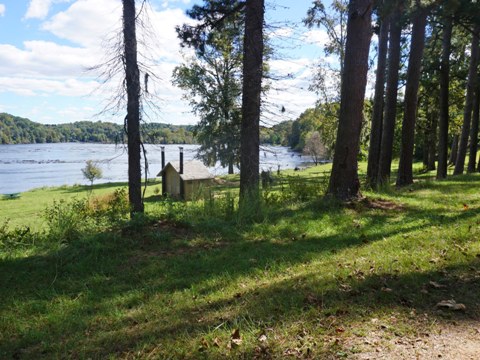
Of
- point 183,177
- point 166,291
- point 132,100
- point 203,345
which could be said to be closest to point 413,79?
point 132,100

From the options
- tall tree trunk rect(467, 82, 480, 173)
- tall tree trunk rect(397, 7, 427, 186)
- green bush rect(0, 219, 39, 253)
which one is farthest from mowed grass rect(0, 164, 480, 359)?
tall tree trunk rect(467, 82, 480, 173)

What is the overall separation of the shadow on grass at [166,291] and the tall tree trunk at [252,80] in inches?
124

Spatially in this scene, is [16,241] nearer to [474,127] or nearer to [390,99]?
[390,99]

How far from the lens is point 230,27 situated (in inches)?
426

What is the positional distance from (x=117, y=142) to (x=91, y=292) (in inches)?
207

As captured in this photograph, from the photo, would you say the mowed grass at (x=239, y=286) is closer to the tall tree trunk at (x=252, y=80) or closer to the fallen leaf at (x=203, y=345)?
the fallen leaf at (x=203, y=345)

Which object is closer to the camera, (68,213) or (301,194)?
(68,213)

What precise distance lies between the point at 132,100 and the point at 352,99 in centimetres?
479

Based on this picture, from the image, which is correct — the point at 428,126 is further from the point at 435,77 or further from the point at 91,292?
the point at 91,292

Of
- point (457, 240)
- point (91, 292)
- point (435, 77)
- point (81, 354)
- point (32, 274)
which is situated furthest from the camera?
point (435, 77)

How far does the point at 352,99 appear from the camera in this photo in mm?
7570

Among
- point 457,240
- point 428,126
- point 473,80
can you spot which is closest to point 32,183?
point 428,126

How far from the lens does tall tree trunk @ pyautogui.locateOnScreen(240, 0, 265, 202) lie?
27.1 ft

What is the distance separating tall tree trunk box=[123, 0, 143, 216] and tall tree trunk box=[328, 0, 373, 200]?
4.38 m
